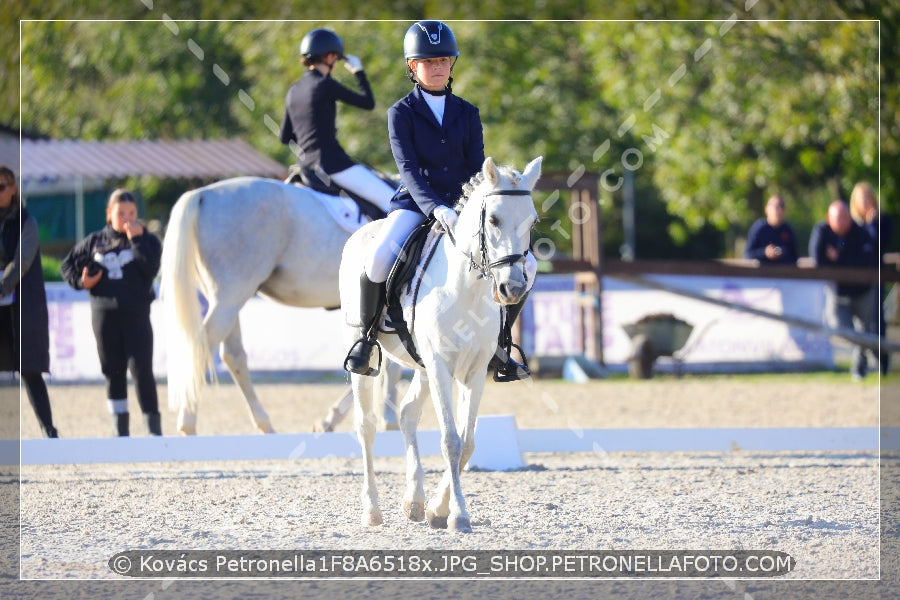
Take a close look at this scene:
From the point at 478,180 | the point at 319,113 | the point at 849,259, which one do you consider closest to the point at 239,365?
the point at 319,113

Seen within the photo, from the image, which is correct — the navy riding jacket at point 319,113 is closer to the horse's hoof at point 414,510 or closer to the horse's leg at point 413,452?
the horse's leg at point 413,452

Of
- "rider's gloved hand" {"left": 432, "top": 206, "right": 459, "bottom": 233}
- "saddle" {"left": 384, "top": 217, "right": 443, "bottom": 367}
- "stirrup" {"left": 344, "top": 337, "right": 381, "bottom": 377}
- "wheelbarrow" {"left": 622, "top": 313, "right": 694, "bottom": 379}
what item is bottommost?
"wheelbarrow" {"left": 622, "top": 313, "right": 694, "bottom": 379}

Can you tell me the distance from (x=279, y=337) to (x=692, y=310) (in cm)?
525

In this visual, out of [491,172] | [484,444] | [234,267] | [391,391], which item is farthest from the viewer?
[234,267]

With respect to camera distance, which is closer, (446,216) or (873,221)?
(446,216)

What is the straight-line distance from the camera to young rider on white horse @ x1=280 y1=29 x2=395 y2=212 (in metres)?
8.77

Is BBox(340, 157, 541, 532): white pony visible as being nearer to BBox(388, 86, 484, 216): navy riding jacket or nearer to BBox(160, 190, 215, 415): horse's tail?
BBox(388, 86, 484, 216): navy riding jacket

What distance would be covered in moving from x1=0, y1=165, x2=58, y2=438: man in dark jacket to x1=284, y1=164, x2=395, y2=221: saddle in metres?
2.00

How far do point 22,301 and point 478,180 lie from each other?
13.3 ft

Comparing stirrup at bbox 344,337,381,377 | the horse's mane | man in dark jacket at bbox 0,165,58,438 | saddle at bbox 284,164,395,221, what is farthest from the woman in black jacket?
the horse's mane

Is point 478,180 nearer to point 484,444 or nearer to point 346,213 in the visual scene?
point 484,444

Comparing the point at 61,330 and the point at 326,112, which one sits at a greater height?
the point at 326,112

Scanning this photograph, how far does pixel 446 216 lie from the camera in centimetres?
570

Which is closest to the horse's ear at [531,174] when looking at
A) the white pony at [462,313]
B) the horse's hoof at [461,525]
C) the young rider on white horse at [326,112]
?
the white pony at [462,313]
